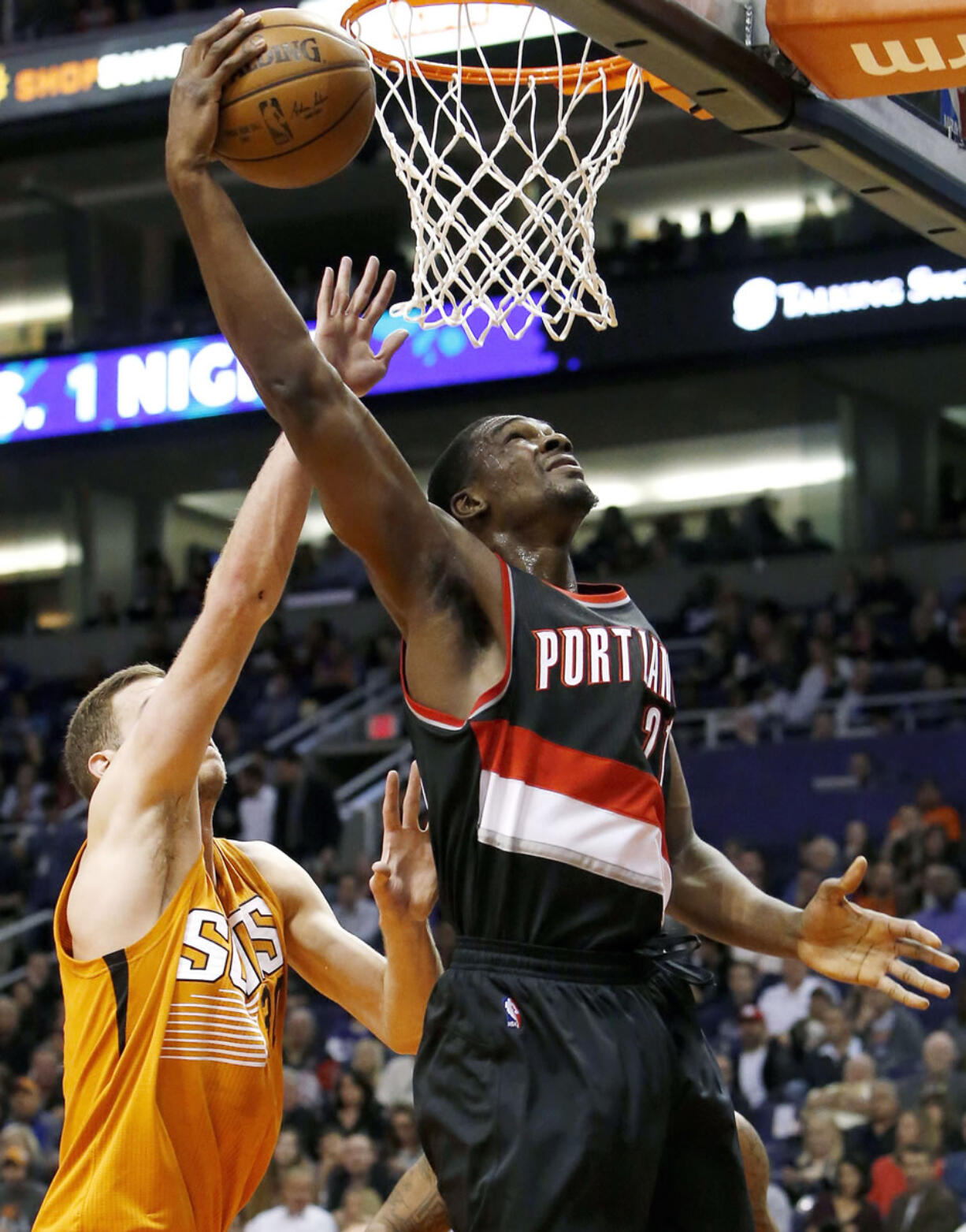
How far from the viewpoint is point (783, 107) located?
3436mm

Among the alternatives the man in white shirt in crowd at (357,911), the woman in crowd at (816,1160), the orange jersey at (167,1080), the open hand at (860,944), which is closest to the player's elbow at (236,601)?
the orange jersey at (167,1080)

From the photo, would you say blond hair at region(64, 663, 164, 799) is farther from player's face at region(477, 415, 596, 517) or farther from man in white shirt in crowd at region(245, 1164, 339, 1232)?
man in white shirt in crowd at region(245, 1164, 339, 1232)

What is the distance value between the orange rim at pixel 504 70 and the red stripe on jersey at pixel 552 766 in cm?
208

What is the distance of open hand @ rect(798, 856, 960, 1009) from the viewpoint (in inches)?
112

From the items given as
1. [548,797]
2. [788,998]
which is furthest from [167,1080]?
[788,998]

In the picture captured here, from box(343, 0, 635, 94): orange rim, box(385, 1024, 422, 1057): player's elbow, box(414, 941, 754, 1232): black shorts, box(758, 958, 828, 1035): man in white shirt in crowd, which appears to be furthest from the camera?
box(758, 958, 828, 1035): man in white shirt in crowd

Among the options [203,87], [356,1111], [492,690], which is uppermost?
[203,87]

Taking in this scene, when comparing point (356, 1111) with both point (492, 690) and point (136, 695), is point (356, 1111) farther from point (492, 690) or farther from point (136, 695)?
point (492, 690)

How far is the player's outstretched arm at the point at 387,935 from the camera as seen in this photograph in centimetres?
327

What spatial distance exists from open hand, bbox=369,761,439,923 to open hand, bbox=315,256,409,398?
0.75 meters

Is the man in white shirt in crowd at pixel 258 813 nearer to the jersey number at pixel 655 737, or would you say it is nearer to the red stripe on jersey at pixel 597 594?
the red stripe on jersey at pixel 597 594

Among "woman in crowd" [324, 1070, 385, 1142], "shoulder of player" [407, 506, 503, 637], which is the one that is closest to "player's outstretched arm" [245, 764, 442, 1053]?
"shoulder of player" [407, 506, 503, 637]

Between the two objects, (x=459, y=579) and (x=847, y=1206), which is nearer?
(x=459, y=579)

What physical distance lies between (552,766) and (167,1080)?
1.04m
